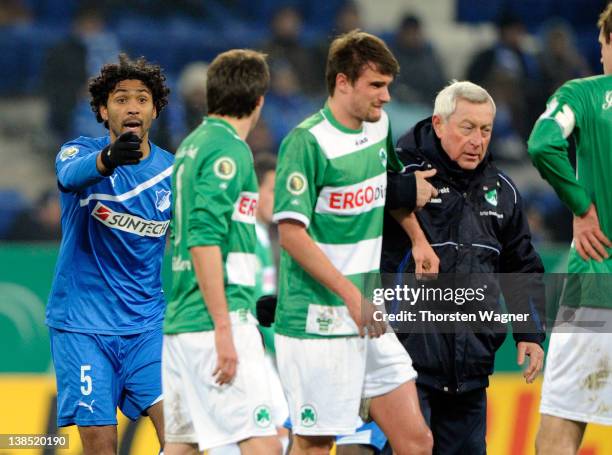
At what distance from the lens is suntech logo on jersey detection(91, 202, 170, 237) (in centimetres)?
560

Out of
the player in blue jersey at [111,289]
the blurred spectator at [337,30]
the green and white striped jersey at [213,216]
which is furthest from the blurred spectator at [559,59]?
the green and white striped jersey at [213,216]

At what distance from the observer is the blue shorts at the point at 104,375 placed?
18.0ft

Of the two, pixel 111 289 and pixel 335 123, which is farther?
pixel 111 289

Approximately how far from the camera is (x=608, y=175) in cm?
524

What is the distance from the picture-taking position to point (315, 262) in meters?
4.76

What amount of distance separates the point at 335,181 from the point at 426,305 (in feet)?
2.93

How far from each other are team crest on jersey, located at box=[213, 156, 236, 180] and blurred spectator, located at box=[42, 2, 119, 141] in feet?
24.1

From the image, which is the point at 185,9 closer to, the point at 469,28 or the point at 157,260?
the point at 469,28

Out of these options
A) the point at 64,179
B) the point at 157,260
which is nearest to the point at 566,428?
the point at 157,260

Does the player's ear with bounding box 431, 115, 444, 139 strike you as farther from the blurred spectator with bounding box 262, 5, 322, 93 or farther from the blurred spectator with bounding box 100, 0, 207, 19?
the blurred spectator with bounding box 100, 0, 207, 19

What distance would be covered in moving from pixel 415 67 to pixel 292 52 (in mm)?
1381

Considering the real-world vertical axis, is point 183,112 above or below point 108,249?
above

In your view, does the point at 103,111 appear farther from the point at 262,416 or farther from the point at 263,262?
the point at 263,262

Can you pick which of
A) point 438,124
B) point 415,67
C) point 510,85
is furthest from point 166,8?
point 438,124
